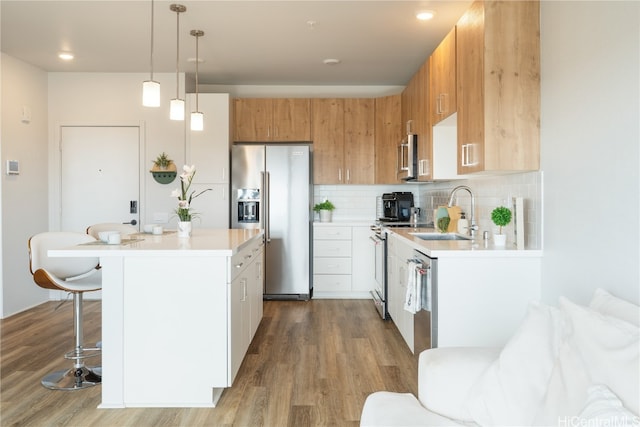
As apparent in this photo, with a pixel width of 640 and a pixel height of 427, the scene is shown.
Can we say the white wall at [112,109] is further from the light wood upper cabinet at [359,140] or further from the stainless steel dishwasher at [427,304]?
the stainless steel dishwasher at [427,304]

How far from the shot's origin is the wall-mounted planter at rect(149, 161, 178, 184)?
5566mm

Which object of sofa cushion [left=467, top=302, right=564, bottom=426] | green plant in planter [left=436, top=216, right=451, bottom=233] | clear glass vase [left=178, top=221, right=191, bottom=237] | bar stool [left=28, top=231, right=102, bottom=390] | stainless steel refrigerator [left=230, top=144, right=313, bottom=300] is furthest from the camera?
stainless steel refrigerator [left=230, top=144, right=313, bottom=300]

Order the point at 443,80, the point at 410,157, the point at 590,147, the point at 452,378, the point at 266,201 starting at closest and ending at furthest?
the point at 452,378 < the point at 590,147 < the point at 443,80 < the point at 410,157 < the point at 266,201

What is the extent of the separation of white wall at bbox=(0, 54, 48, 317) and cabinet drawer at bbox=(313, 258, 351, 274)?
310 centimetres

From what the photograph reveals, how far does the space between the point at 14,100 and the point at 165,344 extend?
372 cm

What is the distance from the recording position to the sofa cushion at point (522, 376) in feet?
5.14

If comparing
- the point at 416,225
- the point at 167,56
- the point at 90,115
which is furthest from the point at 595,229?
the point at 90,115

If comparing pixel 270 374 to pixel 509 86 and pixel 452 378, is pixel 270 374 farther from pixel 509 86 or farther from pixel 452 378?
pixel 509 86

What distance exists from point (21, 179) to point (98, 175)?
795mm

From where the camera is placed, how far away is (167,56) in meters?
5.05

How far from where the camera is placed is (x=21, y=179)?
17.0 ft

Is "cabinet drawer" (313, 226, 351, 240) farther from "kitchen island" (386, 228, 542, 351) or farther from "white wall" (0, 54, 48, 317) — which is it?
"white wall" (0, 54, 48, 317)

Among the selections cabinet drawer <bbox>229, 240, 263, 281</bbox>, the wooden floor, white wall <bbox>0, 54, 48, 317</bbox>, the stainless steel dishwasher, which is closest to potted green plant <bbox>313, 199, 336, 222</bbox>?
the wooden floor

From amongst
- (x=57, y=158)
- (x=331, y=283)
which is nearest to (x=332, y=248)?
(x=331, y=283)
